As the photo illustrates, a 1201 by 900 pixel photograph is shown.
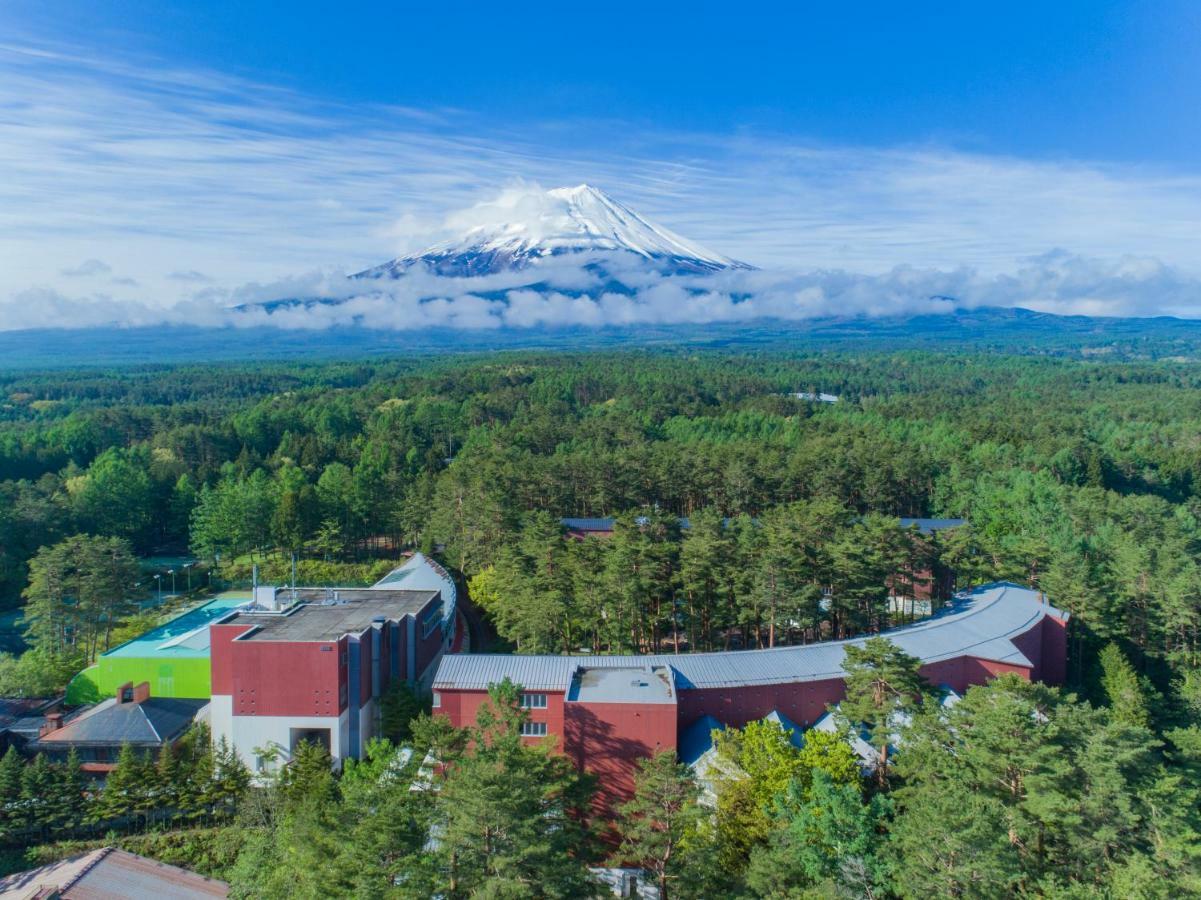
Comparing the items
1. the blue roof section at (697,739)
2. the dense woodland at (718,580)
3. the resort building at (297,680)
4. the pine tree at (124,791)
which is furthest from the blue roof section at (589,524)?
the pine tree at (124,791)

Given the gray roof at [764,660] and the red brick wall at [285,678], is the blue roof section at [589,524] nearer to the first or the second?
the gray roof at [764,660]

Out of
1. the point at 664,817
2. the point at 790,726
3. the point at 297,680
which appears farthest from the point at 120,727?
the point at 790,726

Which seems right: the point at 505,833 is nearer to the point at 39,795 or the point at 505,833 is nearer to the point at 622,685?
the point at 622,685

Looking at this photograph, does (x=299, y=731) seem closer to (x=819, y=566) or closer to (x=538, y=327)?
(x=819, y=566)

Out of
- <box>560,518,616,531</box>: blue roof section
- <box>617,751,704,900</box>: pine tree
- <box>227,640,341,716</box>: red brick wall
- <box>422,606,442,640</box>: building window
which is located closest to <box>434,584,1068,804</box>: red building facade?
<box>227,640,341,716</box>: red brick wall

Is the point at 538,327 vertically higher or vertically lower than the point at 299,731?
higher

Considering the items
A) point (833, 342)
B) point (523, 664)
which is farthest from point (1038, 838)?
point (833, 342)

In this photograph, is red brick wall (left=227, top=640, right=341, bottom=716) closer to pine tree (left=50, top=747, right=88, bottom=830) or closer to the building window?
pine tree (left=50, top=747, right=88, bottom=830)
